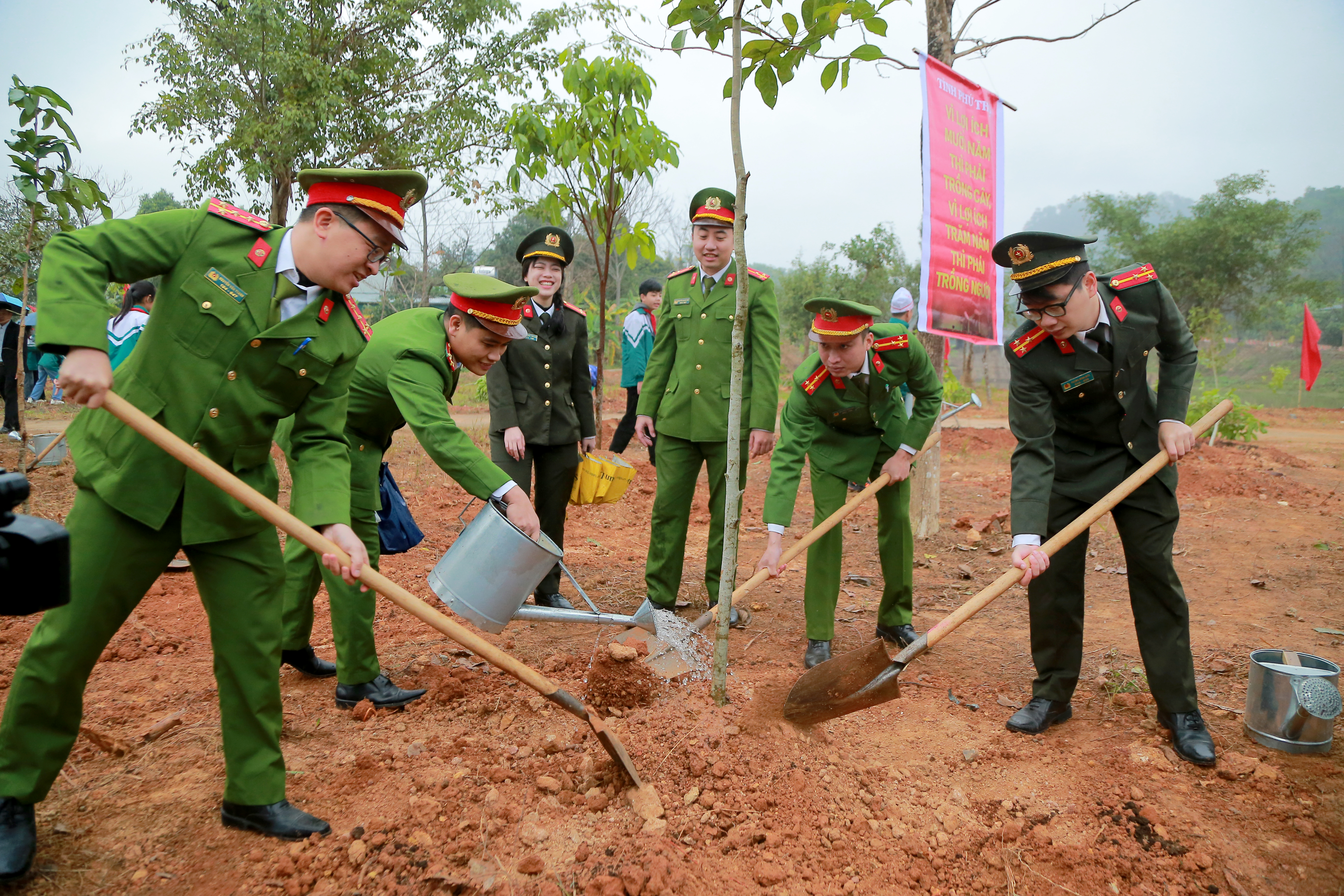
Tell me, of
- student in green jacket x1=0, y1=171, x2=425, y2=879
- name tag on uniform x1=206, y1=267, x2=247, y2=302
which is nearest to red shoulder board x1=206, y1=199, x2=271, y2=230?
student in green jacket x1=0, y1=171, x2=425, y2=879

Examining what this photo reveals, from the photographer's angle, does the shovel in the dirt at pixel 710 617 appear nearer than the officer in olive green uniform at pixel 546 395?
Yes

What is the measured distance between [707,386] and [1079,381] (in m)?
1.85

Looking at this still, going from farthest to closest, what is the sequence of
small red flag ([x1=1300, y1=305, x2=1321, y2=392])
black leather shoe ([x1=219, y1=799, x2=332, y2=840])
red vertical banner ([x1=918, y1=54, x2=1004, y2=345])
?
small red flag ([x1=1300, y1=305, x2=1321, y2=392])
red vertical banner ([x1=918, y1=54, x2=1004, y2=345])
black leather shoe ([x1=219, y1=799, x2=332, y2=840])

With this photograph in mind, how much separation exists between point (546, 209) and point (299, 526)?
605 centimetres

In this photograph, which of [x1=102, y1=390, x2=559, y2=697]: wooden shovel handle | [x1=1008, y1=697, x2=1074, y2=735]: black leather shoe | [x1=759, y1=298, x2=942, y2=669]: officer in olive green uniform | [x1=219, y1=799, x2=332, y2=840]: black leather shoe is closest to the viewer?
[x1=102, y1=390, x2=559, y2=697]: wooden shovel handle

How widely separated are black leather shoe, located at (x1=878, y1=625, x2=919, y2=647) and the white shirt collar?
3.00 m

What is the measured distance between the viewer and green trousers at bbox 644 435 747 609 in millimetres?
4414

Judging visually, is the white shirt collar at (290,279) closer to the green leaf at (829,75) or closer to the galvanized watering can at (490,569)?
the galvanized watering can at (490,569)

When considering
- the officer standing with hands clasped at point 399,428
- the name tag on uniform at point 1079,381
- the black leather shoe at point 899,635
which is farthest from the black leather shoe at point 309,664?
Answer: the name tag on uniform at point 1079,381

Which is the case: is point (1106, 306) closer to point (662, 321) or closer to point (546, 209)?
point (662, 321)

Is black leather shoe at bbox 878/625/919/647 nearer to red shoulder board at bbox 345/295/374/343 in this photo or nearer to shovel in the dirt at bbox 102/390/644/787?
shovel in the dirt at bbox 102/390/644/787

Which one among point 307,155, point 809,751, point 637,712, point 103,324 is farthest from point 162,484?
point 307,155

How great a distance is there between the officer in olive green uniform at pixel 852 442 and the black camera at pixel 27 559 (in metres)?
2.60

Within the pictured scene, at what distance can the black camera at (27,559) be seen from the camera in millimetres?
1385
